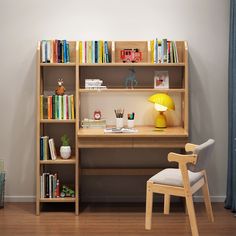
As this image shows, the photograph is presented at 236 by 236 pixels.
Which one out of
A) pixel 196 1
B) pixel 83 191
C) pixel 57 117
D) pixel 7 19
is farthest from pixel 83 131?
pixel 196 1

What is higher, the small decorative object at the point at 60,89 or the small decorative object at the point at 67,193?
the small decorative object at the point at 60,89

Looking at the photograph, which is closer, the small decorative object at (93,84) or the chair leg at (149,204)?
the chair leg at (149,204)

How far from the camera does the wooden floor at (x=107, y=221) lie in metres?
4.30

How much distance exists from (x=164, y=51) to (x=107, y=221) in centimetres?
171

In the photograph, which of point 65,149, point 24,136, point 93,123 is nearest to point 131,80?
point 93,123

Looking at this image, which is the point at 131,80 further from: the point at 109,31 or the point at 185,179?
the point at 185,179

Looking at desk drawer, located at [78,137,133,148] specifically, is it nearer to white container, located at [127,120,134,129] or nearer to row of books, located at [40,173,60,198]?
white container, located at [127,120,134,129]

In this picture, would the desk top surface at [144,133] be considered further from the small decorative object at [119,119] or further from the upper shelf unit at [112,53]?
the upper shelf unit at [112,53]

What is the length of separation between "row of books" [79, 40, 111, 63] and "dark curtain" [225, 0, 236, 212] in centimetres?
121

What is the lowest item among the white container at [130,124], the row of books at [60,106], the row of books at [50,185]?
the row of books at [50,185]

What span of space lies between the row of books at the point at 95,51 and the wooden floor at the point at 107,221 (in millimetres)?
1452

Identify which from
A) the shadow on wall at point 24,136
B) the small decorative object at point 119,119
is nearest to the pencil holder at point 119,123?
the small decorative object at point 119,119

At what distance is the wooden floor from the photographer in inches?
169

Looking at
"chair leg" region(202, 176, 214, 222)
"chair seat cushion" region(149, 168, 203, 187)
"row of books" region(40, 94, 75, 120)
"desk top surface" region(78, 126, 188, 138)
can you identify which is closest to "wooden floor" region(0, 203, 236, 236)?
"chair leg" region(202, 176, 214, 222)
